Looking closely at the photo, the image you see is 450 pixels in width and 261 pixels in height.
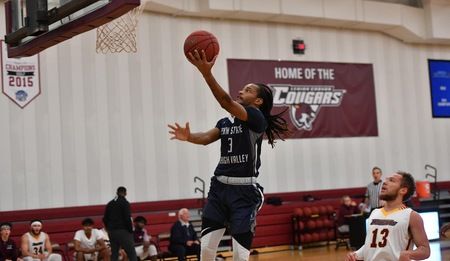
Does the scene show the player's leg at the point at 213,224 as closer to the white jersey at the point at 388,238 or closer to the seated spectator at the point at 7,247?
the white jersey at the point at 388,238

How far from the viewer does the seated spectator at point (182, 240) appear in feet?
46.6

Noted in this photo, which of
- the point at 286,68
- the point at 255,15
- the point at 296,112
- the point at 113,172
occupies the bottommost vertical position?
the point at 113,172

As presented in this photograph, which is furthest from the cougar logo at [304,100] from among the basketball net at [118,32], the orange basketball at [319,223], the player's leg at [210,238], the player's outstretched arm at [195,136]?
the player's leg at [210,238]

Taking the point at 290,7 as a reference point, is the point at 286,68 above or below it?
below

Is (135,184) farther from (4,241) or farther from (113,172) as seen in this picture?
(4,241)

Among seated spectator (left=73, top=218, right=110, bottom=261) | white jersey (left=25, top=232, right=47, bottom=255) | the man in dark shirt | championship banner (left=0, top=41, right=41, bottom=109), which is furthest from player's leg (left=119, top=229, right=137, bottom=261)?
championship banner (left=0, top=41, right=41, bottom=109)

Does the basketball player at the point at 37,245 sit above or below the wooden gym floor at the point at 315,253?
above

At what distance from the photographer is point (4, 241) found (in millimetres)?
13164

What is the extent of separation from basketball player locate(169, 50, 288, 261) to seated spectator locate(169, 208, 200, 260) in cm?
813

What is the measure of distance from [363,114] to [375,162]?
1392 millimetres

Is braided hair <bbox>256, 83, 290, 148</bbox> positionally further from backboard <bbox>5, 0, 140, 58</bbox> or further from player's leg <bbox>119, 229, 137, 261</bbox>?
player's leg <bbox>119, 229, 137, 261</bbox>

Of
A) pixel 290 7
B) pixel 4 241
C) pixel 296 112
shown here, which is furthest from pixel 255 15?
pixel 4 241

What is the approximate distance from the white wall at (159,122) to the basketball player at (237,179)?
31.9 feet

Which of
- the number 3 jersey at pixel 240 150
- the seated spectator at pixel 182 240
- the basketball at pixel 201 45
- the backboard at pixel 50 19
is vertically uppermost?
the backboard at pixel 50 19
